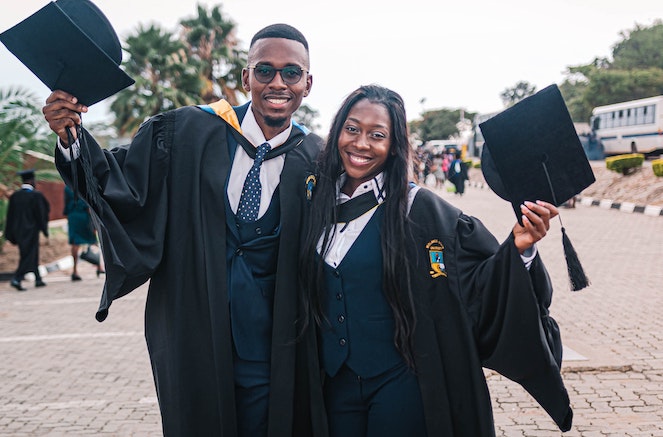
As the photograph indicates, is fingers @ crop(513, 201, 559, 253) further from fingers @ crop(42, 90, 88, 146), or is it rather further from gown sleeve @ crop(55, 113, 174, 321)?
fingers @ crop(42, 90, 88, 146)

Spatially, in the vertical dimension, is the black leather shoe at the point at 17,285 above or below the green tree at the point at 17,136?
below

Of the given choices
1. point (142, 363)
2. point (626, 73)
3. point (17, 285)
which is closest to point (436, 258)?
point (142, 363)

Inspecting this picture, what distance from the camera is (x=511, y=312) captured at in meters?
2.43

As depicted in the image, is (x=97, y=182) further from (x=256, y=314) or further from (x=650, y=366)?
(x=650, y=366)

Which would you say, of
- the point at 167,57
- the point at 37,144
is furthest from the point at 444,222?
the point at 167,57

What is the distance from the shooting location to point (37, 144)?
491 inches

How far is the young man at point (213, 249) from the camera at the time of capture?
2693 millimetres

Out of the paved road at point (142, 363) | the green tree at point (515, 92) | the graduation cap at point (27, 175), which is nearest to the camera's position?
the paved road at point (142, 363)

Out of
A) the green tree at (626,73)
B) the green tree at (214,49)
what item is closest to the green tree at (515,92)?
the green tree at (626,73)

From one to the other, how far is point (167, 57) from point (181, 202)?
2357 cm

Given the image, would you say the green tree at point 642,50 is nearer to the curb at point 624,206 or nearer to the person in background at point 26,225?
the curb at point 624,206

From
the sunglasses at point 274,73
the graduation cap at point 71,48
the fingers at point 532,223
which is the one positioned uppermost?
the graduation cap at point 71,48

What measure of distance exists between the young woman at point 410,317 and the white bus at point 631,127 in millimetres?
29335

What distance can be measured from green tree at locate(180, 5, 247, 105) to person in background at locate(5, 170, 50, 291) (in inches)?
674
